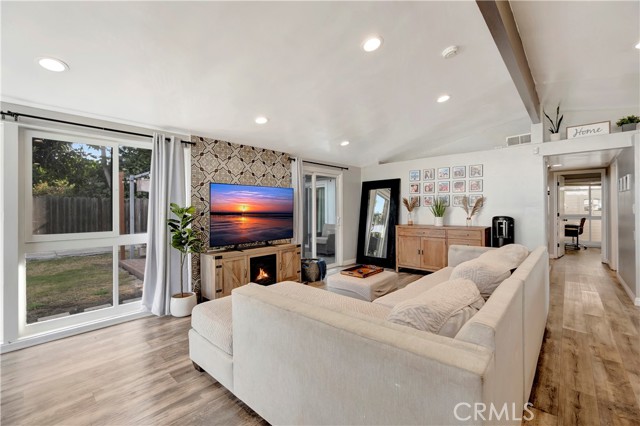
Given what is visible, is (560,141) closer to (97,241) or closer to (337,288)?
(337,288)

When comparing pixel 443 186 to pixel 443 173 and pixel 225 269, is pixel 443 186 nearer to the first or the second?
pixel 443 173

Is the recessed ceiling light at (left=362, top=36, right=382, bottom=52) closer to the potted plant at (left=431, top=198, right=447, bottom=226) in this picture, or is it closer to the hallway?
the hallway

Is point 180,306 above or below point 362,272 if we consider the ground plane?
below

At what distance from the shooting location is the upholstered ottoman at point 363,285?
116 inches

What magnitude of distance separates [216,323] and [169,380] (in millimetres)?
614

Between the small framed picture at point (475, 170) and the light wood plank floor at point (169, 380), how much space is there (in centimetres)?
257

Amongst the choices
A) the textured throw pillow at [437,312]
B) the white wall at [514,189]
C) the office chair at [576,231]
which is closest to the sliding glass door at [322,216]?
the white wall at [514,189]

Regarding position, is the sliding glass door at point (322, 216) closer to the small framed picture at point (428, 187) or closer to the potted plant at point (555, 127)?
the small framed picture at point (428, 187)

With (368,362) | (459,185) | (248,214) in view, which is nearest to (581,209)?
(459,185)

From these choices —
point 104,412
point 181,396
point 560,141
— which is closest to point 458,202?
point 560,141

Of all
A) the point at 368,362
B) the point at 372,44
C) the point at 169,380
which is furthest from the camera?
the point at 372,44

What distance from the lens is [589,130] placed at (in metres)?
3.96

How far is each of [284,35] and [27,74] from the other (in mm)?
1987

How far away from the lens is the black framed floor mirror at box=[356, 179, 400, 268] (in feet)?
18.5
